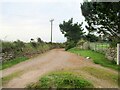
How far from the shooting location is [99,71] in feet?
51.0

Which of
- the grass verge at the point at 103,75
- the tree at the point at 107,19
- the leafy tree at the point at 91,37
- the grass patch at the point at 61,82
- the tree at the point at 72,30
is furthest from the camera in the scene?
the tree at the point at 72,30

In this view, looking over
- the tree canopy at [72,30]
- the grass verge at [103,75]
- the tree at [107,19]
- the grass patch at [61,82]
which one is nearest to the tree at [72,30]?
the tree canopy at [72,30]

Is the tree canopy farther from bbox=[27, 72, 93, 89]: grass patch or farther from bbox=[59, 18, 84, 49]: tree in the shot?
bbox=[27, 72, 93, 89]: grass patch

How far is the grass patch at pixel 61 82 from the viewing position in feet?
36.7

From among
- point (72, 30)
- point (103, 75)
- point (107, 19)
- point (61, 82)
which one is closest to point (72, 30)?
point (72, 30)

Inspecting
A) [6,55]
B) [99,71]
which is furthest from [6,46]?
[99,71]

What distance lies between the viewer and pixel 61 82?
11.4m

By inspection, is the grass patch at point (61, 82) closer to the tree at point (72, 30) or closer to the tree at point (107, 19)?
the tree at point (107, 19)

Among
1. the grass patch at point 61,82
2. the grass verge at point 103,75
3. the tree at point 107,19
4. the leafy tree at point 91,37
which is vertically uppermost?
the tree at point 107,19

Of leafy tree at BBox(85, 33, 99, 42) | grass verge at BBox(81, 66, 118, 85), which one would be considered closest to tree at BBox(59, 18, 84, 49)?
leafy tree at BBox(85, 33, 99, 42)

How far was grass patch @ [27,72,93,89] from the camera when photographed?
11195 mm

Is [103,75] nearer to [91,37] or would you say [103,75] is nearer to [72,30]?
[91,37]

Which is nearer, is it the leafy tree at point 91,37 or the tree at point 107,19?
the tree at point 107,19

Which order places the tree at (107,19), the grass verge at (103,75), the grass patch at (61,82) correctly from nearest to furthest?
the grass patch at (61,82) → the grass verge at (103,75) → the tree at (107,19)
